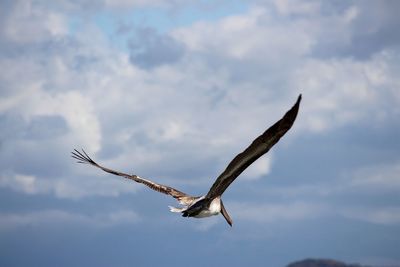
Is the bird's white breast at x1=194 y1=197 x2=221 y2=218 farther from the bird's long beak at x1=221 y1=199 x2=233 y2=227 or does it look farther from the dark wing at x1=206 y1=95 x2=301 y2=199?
the bird's long beak at x1=221 y1=199 x2=233 y2=227

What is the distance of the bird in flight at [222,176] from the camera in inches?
891

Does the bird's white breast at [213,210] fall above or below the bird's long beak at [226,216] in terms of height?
below

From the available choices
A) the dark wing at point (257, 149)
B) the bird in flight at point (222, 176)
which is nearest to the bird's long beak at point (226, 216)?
the bird in flight at point (222, 176)

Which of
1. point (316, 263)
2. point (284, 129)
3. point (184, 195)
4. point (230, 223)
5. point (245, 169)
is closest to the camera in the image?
point (284, 129)

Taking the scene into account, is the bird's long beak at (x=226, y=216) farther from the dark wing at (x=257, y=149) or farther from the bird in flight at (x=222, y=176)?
the dark wing at (x=257, y=149)

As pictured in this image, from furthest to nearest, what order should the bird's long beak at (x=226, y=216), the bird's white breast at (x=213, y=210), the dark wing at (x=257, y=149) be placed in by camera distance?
the bird's long beak at (x=226, y=216)
the bird's white breast at (x=213, y=210)
the dark wing at (x=257, y=149)

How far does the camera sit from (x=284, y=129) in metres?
22.6

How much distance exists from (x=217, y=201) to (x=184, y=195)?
5445 millimetres

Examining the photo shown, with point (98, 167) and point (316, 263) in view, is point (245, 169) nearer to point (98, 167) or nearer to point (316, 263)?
point (98, 167)

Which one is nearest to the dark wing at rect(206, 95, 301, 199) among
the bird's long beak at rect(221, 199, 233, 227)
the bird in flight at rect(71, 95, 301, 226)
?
the bird in flight at rect(71, 95, 301, 226)

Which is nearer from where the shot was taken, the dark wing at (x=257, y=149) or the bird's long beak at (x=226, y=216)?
the dark wing at (x=257, y=149)

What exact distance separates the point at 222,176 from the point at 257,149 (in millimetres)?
3347

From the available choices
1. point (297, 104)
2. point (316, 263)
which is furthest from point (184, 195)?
point (316, 263)

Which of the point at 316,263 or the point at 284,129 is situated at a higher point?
the point at 316,263
